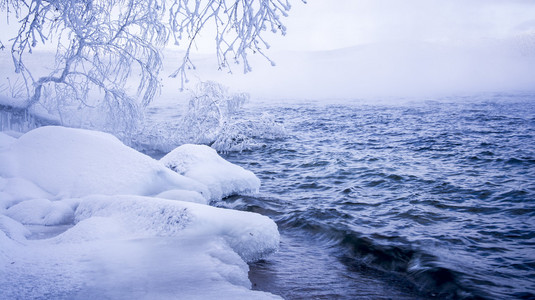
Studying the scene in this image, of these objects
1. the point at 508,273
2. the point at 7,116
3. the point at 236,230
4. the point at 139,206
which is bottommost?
the point at 508,273

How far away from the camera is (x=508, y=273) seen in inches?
141

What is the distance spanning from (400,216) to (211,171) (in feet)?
10.2

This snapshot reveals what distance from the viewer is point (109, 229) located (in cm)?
337

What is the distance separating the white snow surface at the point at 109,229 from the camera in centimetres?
253

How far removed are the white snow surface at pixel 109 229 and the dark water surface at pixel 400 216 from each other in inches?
24.2

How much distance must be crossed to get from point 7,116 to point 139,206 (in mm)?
6138

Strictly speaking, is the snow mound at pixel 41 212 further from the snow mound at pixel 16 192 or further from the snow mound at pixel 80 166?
the snow mound at pixel 80 166

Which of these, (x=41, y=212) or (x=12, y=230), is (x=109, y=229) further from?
(x=41, y=212)

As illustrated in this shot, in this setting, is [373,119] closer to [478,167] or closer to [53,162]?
[478,167]

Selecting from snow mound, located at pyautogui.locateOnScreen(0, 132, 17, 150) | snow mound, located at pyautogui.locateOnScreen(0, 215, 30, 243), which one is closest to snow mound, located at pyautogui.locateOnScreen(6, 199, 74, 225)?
snow mound, located at pyautogui.locateOnScreen(0, 215, 30, 243)

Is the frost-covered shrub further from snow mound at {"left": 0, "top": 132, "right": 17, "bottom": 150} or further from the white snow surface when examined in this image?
snow mound at {"left": 0, "top": 132, "right": 17, "bottom": 150}

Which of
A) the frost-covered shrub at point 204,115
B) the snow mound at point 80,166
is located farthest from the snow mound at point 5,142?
the frost-covered shrub at point 204,115

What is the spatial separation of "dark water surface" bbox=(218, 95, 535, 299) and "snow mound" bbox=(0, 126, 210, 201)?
1.50 meters

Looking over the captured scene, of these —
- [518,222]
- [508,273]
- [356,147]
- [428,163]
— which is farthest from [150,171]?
[356,147]
